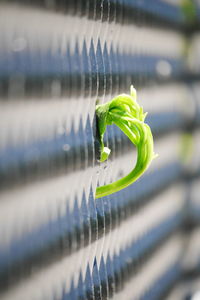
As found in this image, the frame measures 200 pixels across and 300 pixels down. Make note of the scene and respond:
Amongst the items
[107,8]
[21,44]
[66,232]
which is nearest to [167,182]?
[107,8]

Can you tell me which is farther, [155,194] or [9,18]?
[155,194]

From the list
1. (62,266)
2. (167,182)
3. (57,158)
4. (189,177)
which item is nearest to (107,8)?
(57,158)

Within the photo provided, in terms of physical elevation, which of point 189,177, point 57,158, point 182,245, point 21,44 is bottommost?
point 182,245

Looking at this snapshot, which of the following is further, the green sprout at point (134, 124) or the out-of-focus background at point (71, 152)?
the green sprout at point (134, 124)

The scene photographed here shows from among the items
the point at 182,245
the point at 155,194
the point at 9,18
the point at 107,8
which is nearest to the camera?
the point at 9,18

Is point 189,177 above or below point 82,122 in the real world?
below

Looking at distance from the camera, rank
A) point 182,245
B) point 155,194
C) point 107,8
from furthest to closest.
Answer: point 182,245
point 155,194
point 107,8

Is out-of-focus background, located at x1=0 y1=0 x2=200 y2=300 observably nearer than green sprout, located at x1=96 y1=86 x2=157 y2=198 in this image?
Yes

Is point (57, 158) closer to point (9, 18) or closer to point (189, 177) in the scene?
point (9, 18)
